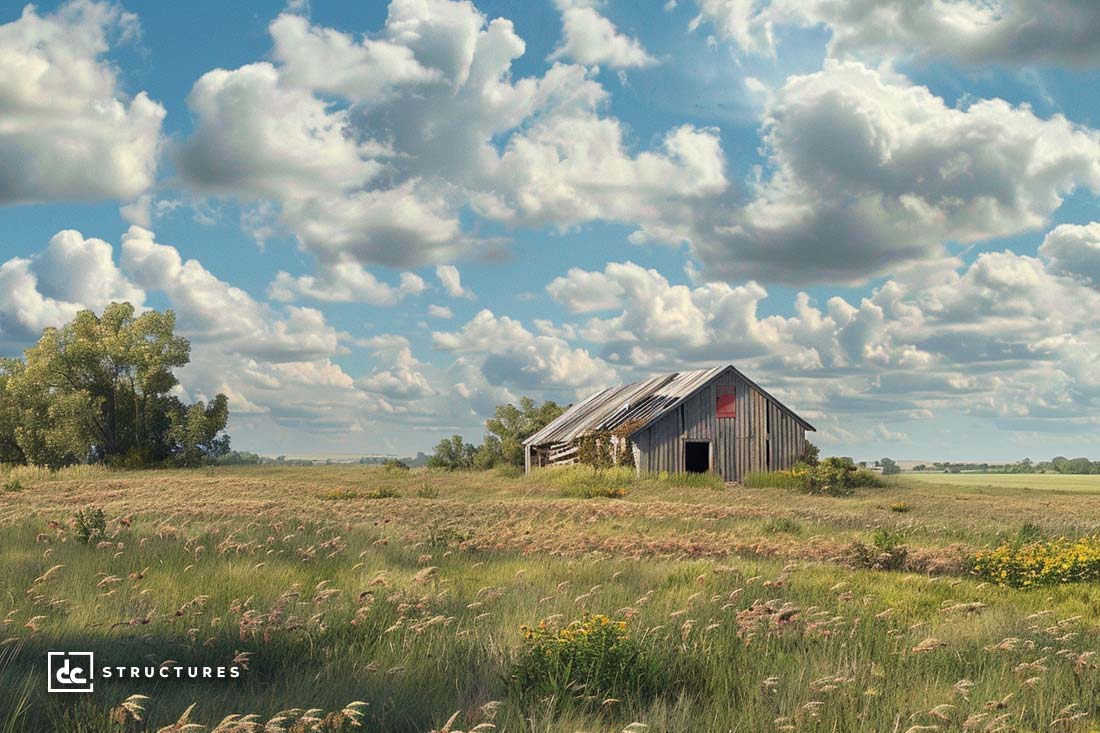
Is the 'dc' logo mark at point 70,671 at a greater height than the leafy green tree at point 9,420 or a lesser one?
lesser

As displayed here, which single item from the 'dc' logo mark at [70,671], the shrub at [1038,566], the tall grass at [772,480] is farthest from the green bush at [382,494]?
the 'dc' logo mark at [70,671]

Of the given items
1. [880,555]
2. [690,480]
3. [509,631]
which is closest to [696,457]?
[690,480]

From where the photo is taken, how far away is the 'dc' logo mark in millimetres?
5543

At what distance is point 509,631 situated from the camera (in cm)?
723

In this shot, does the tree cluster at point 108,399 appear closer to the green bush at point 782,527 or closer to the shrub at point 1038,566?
the green bush at point 782,527

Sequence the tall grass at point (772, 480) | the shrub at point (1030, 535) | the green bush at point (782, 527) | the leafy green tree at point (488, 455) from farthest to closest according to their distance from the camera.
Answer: the leafy green tree at point (488, 455)
the tall grass at point (772, 480)
the green bush at point (782, 527)
the shrub at point (1030, 535)

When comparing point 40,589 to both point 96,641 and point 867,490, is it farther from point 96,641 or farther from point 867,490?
point 867,490

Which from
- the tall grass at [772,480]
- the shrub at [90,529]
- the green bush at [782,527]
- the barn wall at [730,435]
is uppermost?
the barn wall at [730,435]

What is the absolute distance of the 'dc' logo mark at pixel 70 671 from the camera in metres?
5.54

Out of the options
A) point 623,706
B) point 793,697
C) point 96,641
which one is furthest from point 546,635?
point 96,641

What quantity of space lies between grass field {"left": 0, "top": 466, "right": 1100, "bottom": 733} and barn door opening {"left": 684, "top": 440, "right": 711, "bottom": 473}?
105 ft

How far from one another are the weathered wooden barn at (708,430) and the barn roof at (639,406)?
8 centimetres

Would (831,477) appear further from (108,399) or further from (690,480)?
(108,399)

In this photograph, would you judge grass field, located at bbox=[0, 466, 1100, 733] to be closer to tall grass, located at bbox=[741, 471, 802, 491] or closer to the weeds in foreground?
the weeds in foreground
